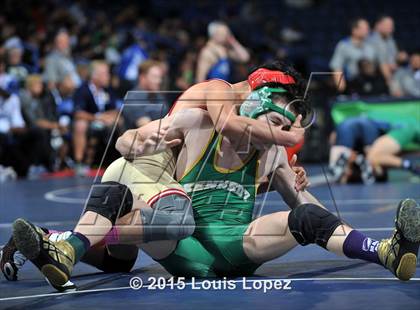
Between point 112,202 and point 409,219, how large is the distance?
117 centimetres

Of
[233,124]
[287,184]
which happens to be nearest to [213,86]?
[233,124]

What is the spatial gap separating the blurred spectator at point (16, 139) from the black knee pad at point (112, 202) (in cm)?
827

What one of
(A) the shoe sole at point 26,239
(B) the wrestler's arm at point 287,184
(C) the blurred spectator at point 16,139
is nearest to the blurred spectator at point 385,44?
(C) the blurred spectator at point 16,139

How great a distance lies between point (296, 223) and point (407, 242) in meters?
0.44

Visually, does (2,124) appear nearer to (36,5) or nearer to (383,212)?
(36,5)

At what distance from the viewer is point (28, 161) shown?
1254cm

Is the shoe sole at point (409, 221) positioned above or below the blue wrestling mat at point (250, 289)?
above

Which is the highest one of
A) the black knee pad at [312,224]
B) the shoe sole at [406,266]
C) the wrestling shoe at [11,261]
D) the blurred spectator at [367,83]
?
the blurred spectator at [367,83]

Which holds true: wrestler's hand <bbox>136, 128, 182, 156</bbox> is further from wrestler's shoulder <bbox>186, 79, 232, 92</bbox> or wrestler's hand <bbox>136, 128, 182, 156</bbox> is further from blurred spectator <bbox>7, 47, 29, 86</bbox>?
blurred spectator <bbox>7, 47, 29, 86</bbox>

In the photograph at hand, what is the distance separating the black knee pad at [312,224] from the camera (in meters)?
4.04

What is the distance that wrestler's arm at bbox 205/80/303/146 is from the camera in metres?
4.25

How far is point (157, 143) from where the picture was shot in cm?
446

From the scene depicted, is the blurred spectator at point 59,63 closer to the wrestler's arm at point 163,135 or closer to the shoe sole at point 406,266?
the wrestler's arm at point 163,135

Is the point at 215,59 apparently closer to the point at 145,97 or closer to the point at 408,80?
the point at 145,97
